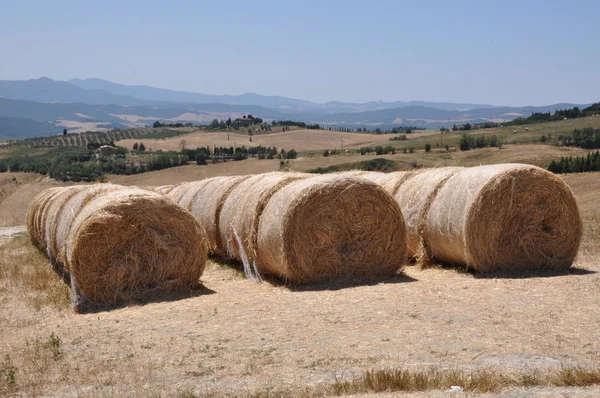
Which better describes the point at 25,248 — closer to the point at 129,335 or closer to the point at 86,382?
the point at 129,335

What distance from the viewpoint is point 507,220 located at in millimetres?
11586

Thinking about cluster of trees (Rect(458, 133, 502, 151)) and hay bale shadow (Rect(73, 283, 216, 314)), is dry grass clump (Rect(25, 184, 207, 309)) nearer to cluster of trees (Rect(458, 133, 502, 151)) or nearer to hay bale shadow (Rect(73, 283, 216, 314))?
hay bale shadow (Rect(73, 283, 216, 314))

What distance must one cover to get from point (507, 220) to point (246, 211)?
4269 mm

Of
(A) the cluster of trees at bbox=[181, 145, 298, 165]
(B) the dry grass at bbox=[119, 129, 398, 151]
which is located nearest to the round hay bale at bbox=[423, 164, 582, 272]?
(A) the cluster of trees at bbox=[181, 145, 298, 165]

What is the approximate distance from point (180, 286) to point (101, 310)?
1.30m

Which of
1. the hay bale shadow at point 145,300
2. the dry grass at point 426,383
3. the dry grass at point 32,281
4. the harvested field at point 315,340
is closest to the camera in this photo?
the dry grass at point 426,383

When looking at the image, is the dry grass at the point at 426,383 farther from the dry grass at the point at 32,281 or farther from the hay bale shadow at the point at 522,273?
the dry grass at the point at 32,281

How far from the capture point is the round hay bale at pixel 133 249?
Result: 10375mm

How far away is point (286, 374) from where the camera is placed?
6449mm

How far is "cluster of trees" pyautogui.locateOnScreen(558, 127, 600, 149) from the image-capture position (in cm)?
4238

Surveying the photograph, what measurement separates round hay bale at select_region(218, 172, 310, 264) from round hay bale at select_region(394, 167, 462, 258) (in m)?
1.91

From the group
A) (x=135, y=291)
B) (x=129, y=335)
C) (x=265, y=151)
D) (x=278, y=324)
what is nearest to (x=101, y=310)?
(x=135, y=291)

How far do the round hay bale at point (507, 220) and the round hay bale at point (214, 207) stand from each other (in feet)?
14.2

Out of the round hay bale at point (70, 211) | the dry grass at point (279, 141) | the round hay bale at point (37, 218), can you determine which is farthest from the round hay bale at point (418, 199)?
the dry grass at point (279, 141)
